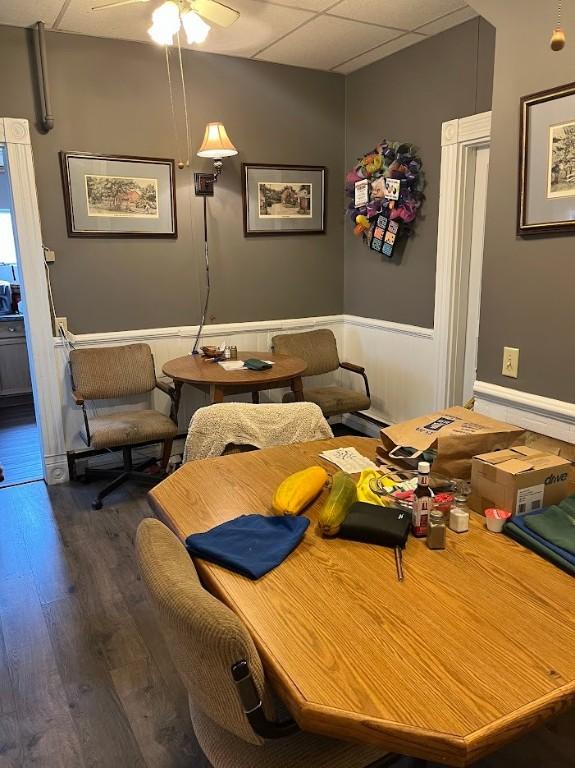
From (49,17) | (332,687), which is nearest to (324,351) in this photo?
(49,17)

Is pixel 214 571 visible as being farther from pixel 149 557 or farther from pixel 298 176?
pixel 298 176

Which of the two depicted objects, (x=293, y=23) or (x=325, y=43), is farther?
(x=325, y=43)

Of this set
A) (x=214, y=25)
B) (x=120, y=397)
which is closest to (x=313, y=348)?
(x=120, y=397)

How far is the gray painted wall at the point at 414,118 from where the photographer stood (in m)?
3.19

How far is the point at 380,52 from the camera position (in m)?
3.70

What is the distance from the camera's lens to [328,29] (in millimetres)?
3314

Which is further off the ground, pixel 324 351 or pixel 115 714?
pixel 324 351

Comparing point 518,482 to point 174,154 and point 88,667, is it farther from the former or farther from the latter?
point 174,154

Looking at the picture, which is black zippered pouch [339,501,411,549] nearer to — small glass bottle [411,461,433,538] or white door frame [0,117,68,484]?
small glass bottle [411,461,433,538]

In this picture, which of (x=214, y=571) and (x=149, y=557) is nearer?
(x=149, y=557)

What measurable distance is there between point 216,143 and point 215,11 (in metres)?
0.82

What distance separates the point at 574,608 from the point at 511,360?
1.18m

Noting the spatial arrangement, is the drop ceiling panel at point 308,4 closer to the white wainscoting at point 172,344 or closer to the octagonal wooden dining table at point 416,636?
the white wainscoting at point 172,344

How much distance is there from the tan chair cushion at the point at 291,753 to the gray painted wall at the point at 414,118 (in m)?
2.92
